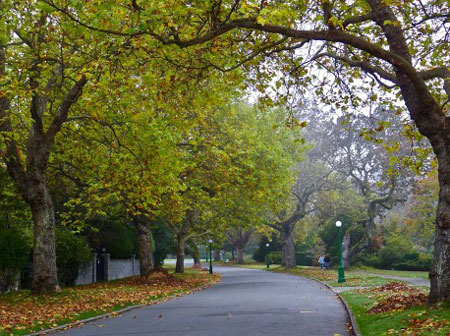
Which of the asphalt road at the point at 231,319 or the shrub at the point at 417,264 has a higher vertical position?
the shrub at the point at 417,264

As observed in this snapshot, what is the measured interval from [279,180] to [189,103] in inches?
441

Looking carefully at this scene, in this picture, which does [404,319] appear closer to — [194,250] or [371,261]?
[371,261]

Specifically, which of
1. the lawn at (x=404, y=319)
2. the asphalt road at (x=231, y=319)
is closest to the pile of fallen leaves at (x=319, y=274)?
the asphalt road at (x=231, y=319)

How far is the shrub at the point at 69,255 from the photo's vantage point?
23.7 meters

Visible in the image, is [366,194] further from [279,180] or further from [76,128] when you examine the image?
[76,128]

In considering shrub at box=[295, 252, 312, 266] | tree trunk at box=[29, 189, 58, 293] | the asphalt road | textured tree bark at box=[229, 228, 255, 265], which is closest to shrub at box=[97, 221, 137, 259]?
tree trunk at box=[29, 189, 58, 293]

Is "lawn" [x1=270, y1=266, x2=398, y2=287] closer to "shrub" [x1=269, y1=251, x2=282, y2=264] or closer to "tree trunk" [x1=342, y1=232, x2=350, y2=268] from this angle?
"tree trunk" [x1=342, y1=232, x2=350, y2=268]

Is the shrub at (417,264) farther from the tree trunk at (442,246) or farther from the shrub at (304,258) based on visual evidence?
the tree trunk at (442,246)

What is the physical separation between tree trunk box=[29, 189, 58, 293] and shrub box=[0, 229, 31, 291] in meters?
3.77

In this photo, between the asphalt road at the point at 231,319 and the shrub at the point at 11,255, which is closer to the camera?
the asphalt road at the point at 231,319

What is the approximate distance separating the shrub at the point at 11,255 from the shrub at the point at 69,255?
2.39 m

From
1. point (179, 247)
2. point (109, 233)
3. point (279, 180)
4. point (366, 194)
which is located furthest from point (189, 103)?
point (366, 194)

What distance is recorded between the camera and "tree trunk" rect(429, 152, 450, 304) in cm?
1059

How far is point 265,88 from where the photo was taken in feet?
44.8
